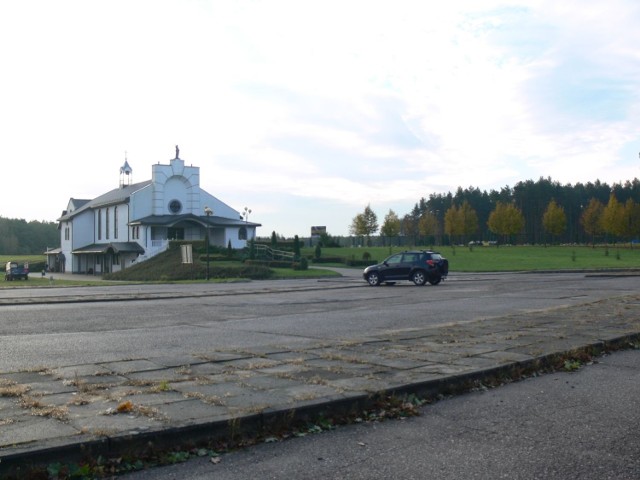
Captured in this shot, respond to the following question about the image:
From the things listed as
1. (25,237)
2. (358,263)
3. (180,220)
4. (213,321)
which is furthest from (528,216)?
(213,321)

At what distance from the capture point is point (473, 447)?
533 centimetres

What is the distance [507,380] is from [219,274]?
42.3 m

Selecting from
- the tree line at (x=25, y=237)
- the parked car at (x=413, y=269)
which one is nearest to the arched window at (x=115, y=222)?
the parked car at (x=413, y=269)

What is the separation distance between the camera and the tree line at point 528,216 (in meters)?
94.6

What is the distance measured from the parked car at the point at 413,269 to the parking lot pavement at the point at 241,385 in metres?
19.6

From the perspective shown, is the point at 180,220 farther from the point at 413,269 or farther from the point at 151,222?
the point at 413,269

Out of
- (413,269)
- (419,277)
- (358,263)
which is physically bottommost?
(419,277)

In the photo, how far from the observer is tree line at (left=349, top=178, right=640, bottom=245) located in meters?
94.6

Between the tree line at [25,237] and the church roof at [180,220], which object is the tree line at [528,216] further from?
the tree line at [25,237]

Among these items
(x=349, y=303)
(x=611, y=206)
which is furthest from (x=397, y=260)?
(x=611, y=206)

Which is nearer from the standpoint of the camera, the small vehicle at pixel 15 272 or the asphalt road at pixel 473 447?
the asphalt road at pixel 473 447

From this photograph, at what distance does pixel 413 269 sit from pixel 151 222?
140 ft

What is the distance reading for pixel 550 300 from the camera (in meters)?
19.8

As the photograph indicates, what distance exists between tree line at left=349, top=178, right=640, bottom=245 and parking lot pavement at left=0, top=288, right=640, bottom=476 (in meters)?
83.8
